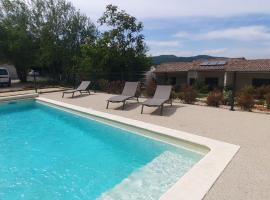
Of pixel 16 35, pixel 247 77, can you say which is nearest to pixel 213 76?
pixel 247 77

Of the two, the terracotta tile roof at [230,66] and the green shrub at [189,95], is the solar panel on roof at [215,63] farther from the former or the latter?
the green shrub at [189,95]

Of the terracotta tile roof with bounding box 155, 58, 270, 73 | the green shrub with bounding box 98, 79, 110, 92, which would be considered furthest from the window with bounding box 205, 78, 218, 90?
the green shrub with bounding box 98, 79, 110, 92

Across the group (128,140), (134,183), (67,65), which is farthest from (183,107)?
(67,65)

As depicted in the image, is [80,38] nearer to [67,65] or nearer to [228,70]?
[67,65]

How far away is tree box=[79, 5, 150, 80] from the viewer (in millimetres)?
22828

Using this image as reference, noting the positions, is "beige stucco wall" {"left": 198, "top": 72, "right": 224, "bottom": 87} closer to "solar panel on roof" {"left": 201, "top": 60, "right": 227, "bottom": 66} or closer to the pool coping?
"solar panel on roof" {"left": 201, "top": 60, "right": 227, "bottom": 66}

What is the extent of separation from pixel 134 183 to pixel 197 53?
57.9m

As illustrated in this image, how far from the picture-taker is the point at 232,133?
790 cm

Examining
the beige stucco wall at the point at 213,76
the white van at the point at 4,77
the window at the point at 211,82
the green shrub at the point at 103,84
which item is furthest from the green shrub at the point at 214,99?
the window at the point at 211,82

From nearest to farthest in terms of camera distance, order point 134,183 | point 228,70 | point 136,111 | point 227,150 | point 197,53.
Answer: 1. point 134,183
2. point 227,150
3. point 136,111
4. point 228,70
5. point 197,53

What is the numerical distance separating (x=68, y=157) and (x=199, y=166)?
3835 mm

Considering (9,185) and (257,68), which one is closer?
(9,185)

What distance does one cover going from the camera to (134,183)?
5.62m

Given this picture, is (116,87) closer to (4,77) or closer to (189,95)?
(189,95)
